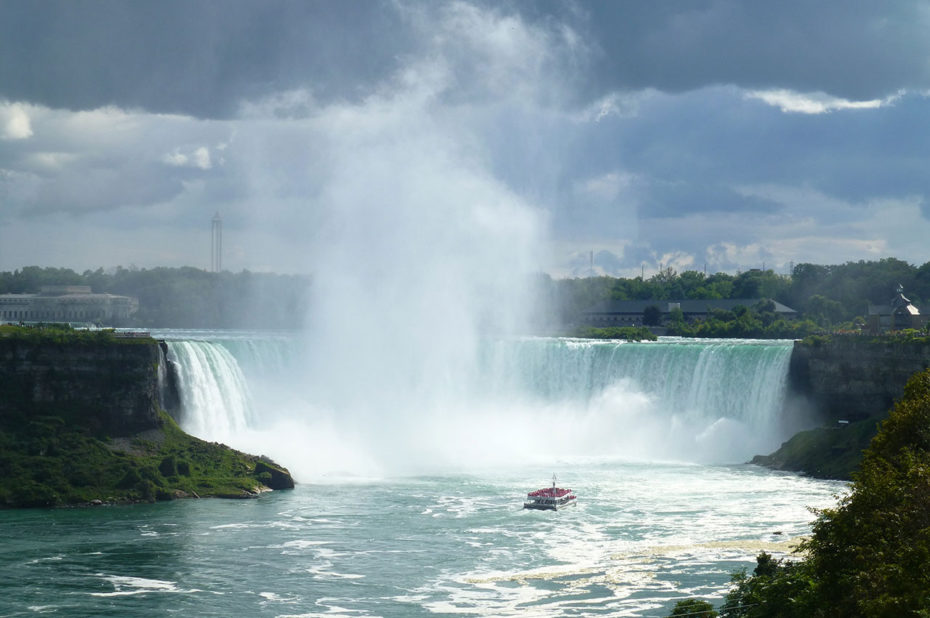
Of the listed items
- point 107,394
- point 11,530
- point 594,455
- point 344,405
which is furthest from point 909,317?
point 11,530

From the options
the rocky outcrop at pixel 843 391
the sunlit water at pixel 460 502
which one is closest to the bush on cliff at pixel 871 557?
the sunlit water at pixel 460 502

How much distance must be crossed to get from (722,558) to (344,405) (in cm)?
3731

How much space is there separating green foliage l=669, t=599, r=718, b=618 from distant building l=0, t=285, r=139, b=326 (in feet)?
408

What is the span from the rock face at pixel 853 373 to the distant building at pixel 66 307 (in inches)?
3965

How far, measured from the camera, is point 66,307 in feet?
486

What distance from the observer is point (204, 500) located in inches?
1991

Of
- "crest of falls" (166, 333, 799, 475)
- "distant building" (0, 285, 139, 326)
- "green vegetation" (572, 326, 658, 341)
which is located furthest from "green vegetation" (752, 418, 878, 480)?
"distant building" (0, 285, 139, 326)

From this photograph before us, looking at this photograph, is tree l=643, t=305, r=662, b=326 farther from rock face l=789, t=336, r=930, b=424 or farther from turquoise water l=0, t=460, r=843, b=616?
turquoise water l=0, t=460, r=843, b=616

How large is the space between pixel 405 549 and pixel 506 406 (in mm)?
35650

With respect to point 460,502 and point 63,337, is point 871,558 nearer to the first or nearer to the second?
point 460,502

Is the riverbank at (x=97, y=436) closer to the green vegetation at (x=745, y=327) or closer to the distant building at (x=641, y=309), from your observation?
the green vegetation at (x=745, y=327)

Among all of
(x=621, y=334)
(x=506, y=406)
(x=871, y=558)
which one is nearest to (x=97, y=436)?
(x=506, y=406)

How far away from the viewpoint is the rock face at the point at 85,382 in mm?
54656

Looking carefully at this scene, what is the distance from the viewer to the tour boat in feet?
154
